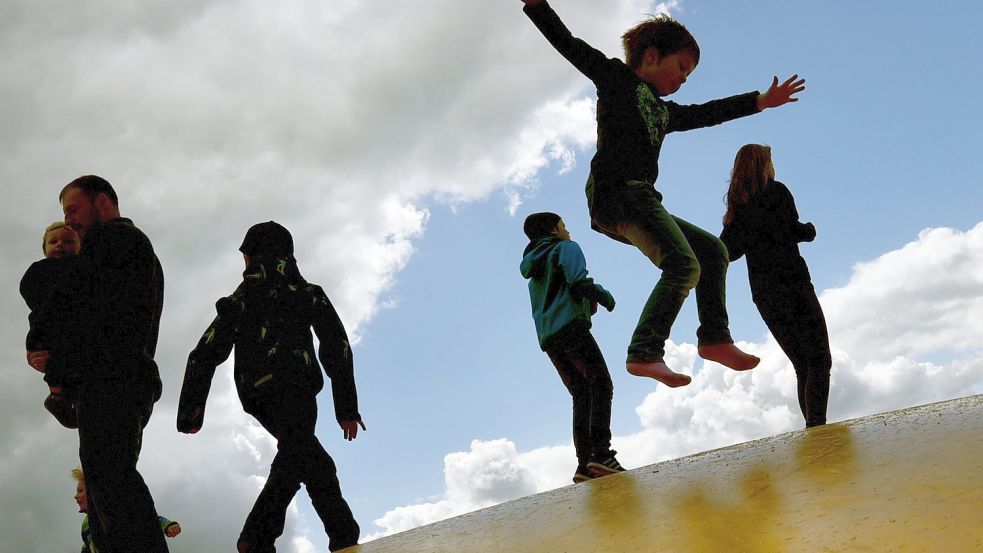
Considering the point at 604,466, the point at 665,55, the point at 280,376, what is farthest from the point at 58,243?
the point at 665,55

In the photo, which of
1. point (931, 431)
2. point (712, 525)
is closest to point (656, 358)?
point (931, 431)

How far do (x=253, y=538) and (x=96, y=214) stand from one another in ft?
6.00

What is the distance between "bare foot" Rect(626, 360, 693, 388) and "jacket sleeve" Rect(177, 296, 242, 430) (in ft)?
7.12

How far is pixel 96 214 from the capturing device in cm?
398

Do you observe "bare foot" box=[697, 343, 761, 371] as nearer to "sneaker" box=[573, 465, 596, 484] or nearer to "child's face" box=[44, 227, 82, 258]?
"sneaker" box=[573, 465, 596, 484]

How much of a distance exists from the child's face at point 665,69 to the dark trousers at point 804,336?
5.19 feet

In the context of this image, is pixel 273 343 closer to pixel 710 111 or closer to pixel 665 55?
pixel 665 55

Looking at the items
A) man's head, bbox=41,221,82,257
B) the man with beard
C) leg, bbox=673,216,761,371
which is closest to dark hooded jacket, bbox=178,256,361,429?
the man with beard

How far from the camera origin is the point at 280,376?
4344 millimetres

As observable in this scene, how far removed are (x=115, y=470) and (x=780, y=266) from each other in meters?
4.05

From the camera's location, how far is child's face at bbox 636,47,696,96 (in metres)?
4.58

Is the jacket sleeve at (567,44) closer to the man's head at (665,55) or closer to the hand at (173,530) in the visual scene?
the man's head at (665,55)

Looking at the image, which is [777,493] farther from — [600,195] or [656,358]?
[600,195]

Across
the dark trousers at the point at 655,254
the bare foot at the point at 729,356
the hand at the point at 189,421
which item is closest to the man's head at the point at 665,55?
the dark trousers at the point at 655,254
